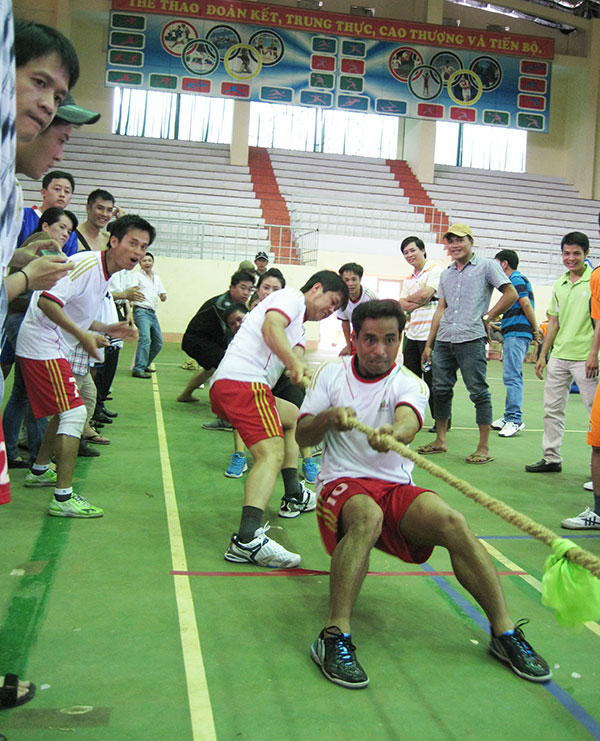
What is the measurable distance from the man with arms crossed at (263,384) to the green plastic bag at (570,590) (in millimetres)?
1837

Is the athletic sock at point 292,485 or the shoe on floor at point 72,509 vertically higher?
the athletic sock at point 292,485

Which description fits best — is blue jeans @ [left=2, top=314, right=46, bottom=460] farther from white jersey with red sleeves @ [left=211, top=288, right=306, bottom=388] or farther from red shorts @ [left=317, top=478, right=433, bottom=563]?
red shorts @ [left=317, top=478, right=433, bottom=563]

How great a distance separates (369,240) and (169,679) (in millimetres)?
15359

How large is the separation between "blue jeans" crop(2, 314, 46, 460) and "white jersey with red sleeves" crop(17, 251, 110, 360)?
0.50 m

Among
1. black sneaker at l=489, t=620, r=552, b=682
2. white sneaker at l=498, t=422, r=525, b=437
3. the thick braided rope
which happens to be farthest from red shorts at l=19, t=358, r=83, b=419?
white sneaker at l=498, t=422, r=525, b=437

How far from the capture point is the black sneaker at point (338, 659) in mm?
2769

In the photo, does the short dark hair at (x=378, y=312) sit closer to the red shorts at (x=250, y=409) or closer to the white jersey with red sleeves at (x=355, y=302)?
the red shorts at (x=250, y=409)

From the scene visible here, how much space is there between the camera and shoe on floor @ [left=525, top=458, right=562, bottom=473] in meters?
6.31

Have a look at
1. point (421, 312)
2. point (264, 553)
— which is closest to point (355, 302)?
point (421, 312)

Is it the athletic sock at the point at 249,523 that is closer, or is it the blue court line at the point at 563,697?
the blue court line at the point at 563,697

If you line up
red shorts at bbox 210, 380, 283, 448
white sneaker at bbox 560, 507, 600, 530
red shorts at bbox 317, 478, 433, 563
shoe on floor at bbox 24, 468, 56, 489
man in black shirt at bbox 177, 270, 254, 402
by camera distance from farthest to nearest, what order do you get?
1. man in black shirt at bbox 177, 270, 254, 402
2. shoe on floor at bbox 24, 468, 56, 489
3. white sneaker at bbox 560, 507, 600, 530
4. red shorts at bbox 210, 380, 283, 448
5. red shorts at bbox 317, 478, 433, 563

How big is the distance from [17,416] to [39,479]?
1.74 feet

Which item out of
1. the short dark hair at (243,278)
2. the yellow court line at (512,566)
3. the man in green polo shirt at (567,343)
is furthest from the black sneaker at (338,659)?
the short dark hair at (243,278)

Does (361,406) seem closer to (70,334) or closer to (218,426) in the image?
(70,334)
